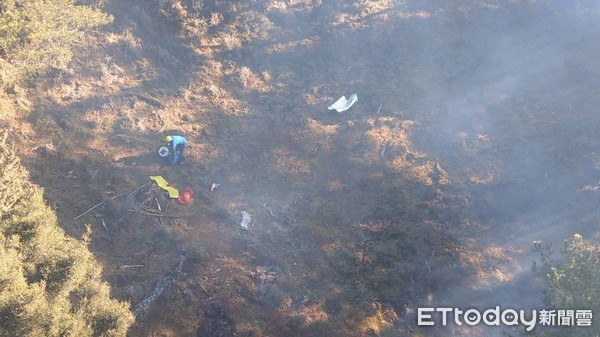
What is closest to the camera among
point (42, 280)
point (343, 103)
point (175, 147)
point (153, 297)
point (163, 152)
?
point (42, 280)

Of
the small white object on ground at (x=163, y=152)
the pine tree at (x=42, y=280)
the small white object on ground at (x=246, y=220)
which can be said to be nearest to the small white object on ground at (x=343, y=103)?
the small white object on ground at (x=246, y=220)

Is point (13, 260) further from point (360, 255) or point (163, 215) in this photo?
point (360, 255)

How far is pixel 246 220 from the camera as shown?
15.0 m

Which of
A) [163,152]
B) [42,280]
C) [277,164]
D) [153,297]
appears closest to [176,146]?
[163,152]

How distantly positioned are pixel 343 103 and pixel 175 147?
8406mm

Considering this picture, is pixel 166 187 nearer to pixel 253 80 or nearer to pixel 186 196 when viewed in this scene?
pixel 186 196

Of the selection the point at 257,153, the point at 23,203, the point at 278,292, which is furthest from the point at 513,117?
the point at 23,203

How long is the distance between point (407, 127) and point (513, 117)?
5.20 m

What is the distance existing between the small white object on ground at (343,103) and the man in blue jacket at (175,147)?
7.33 metres

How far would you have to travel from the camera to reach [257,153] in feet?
59.0

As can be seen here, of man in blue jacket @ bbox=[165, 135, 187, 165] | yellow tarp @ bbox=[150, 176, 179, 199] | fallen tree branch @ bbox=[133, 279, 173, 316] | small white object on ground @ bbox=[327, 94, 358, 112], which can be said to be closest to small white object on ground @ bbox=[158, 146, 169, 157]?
man in blue jacket @ bbox=[165, 135, 187, 165]

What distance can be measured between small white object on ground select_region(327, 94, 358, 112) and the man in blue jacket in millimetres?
7328

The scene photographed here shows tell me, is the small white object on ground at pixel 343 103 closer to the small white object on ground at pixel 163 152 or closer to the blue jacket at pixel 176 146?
the blue jacket at pixel 176 146

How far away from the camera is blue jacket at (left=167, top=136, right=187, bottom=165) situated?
53.5 feet
